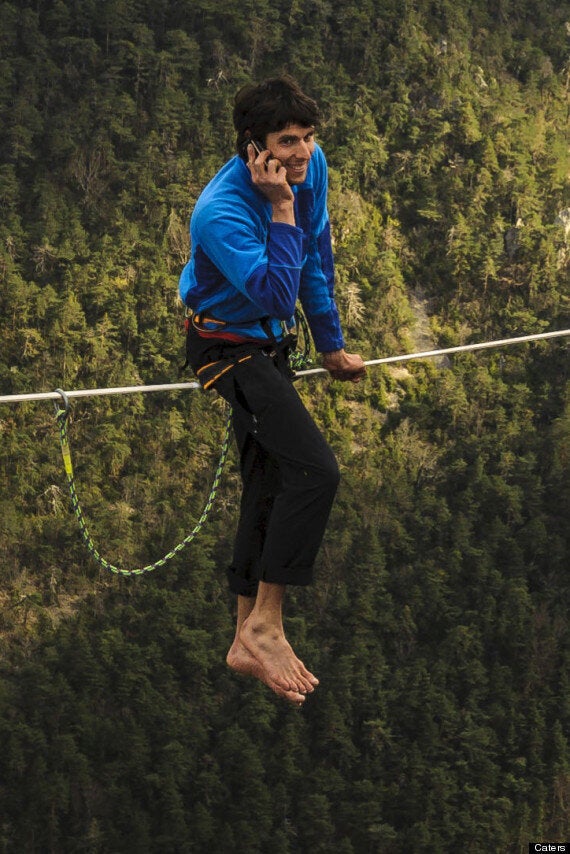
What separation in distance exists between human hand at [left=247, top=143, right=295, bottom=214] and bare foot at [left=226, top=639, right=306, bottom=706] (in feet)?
4.95

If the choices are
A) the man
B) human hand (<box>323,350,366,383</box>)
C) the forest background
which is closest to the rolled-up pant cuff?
the man

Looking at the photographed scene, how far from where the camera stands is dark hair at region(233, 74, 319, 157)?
433cm

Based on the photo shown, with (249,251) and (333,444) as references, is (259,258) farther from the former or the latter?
(333,444)

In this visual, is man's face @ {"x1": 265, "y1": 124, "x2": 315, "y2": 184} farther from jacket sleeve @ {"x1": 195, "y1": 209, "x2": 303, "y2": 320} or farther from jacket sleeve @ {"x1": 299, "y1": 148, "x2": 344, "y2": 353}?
jacket sleeve @ {"x1": 299, "y1": 148, "x2": 344, "y2": 353}

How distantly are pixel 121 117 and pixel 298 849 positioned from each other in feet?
73.2

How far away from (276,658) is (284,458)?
0.70 metres

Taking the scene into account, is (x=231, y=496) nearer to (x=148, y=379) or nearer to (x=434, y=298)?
(x=148, y=379)

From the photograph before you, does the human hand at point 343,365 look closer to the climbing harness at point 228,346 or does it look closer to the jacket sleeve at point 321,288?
the jacket sleeve at point 321,288

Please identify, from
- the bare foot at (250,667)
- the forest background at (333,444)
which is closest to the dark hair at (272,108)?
the bare foot at (250,667)

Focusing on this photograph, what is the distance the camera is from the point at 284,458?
4.57m

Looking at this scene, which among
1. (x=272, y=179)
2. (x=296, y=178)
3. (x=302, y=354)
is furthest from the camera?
(x=302, y=354)

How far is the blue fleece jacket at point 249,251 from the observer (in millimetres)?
4324

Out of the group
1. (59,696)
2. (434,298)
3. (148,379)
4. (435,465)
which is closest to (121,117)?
(148,379)

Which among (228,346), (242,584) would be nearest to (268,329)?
(228,346)
